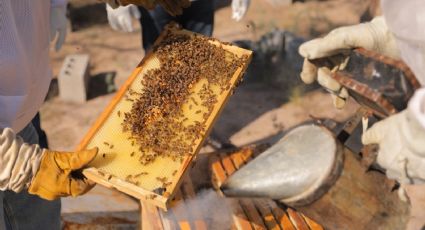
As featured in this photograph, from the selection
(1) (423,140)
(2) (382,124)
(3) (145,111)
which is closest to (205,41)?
(3) (145,111)

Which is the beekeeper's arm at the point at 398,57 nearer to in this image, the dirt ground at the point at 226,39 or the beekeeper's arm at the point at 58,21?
the beekeeper's arm at the point at 58,21

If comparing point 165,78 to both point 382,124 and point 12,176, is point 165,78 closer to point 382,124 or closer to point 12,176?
point 12,176

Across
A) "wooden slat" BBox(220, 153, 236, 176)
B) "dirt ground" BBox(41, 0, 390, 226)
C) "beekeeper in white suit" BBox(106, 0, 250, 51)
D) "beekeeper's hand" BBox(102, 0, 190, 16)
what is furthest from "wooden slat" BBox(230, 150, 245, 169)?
"beekeeper in white suit" BBox(106, 0, 250, 51)

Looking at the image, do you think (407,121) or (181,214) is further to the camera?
(181,214)

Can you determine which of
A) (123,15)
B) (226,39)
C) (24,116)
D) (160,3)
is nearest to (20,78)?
(24,116)

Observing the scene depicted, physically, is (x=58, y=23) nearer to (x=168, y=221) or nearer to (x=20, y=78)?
(x=20, y=78)

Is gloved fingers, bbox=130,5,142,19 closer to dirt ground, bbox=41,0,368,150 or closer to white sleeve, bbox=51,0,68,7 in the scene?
dirt ground, bbox=41,0,368,150
